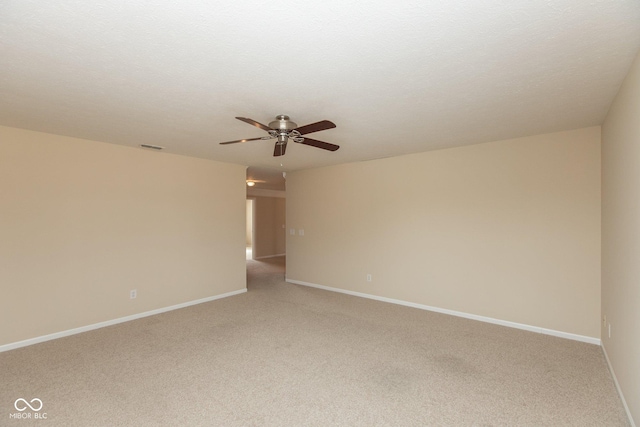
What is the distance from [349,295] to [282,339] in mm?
2165

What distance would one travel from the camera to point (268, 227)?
10.1 metres

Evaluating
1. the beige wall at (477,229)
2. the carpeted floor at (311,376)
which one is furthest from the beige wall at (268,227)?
the carpeted floor at (311,376)

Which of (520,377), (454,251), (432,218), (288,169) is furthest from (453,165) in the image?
(288,169)

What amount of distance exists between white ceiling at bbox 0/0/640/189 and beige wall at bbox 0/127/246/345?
2.00 ft

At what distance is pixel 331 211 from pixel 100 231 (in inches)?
141

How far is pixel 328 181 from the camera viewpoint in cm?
570

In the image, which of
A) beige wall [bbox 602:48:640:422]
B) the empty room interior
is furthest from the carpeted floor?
beige wall [bbox 602:48:640:422]

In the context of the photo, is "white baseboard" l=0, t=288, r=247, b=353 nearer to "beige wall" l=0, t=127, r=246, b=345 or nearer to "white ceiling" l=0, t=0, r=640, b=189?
"beige wall" l=0, t=127, r=246, b=345

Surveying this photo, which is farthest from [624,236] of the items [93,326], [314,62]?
[93,326]

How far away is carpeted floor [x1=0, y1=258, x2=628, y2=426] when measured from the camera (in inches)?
82.6

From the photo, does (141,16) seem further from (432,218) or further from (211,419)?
(432,218)

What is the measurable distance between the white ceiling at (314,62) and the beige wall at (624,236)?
0.22m

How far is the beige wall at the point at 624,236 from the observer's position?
6.13ft

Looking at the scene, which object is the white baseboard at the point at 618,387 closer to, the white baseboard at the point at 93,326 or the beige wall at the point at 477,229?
the beige wall at the point at 477,229
